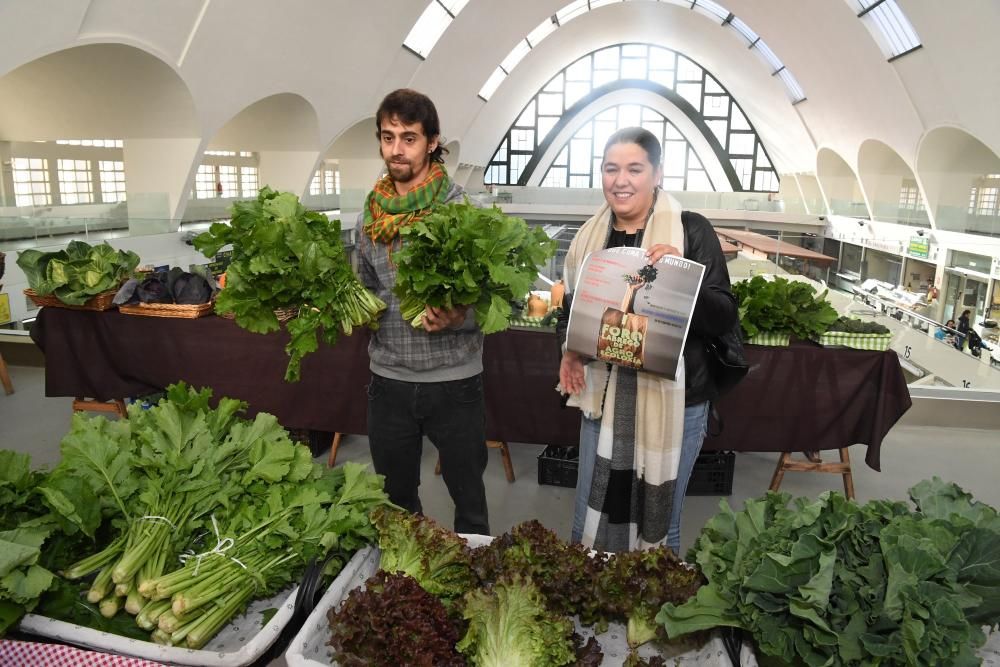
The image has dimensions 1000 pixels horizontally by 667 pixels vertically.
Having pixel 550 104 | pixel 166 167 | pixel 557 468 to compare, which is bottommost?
pixel 557 468

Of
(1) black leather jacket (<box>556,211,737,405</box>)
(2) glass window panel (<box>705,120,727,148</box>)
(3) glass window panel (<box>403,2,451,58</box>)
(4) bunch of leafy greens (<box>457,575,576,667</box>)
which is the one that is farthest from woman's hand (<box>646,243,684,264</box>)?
(2) glass window panel (<box>705,120,727,148</box>)

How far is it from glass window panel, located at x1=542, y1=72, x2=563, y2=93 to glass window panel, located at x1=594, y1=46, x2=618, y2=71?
1.90m

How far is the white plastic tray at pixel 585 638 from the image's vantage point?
1.40 meters

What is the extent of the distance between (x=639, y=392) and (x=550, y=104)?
3545 cm

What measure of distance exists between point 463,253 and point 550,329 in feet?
8.19

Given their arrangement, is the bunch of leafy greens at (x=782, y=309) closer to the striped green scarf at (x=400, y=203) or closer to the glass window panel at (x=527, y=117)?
the striped green scarf at (x=400, y=203)

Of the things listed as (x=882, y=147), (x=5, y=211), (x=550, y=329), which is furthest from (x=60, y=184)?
(x=882, y=147)

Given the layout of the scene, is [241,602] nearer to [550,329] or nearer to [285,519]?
[285,519]

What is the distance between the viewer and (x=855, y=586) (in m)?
1.35

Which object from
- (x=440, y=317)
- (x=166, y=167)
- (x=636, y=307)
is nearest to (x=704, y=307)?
(x=636, y=307)

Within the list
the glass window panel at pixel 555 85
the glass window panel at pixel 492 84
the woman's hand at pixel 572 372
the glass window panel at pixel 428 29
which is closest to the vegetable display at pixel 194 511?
the woman's hand at pixel 572 372

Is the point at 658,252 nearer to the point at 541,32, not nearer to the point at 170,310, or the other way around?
the point at 170,310

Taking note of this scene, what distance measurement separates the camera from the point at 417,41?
18.9m

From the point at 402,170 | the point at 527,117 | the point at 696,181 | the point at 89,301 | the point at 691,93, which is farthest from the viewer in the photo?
the point at 696,181
